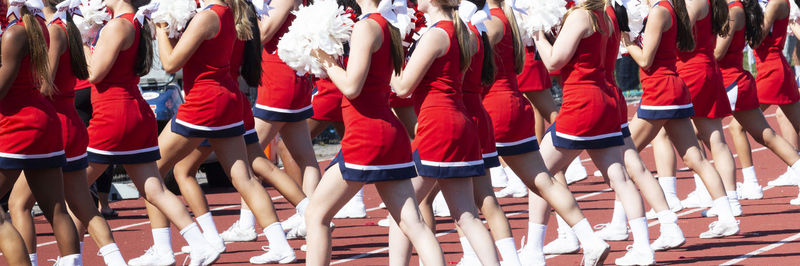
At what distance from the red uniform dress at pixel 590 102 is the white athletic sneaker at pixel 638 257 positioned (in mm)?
594

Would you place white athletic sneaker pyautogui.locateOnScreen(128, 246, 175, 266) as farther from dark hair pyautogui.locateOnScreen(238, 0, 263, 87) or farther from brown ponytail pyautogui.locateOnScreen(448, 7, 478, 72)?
brown ponytail pyautogui.locateOnScreen(448, 7, 478, 72)

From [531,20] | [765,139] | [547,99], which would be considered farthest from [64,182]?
[765,139]

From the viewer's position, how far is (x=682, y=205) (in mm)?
9422

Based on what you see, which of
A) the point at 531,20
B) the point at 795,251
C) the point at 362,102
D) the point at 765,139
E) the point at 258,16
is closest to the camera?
the point at 362,102

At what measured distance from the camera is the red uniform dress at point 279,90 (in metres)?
8.23

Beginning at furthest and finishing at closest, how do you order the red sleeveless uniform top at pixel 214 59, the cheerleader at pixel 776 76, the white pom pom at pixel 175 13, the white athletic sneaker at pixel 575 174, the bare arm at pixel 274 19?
the white athletic sneaker at pixel 575 174
the cheerleader at pixel 776 76
the bare arm at pixel 274 19
the red sleeveless uniform top at pixel 214 59
the white pom pom at pixel 175 13

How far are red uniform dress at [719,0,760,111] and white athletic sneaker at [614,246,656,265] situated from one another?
8.21 ft

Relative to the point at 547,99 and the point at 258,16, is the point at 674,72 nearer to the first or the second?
the point at 547,99

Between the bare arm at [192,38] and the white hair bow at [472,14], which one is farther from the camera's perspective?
the bare arm at [192,38]

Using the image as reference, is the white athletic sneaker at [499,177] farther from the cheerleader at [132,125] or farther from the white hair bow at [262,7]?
the cheerleader at [132,125]

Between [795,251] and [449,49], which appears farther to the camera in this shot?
[795,251]

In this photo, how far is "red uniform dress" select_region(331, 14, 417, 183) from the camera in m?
5.48

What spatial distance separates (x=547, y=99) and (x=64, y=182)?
4370 mm

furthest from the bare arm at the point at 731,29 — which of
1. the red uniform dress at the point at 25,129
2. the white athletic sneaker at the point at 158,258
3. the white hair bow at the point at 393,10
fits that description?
the red uniform dress at the point at 25,129
